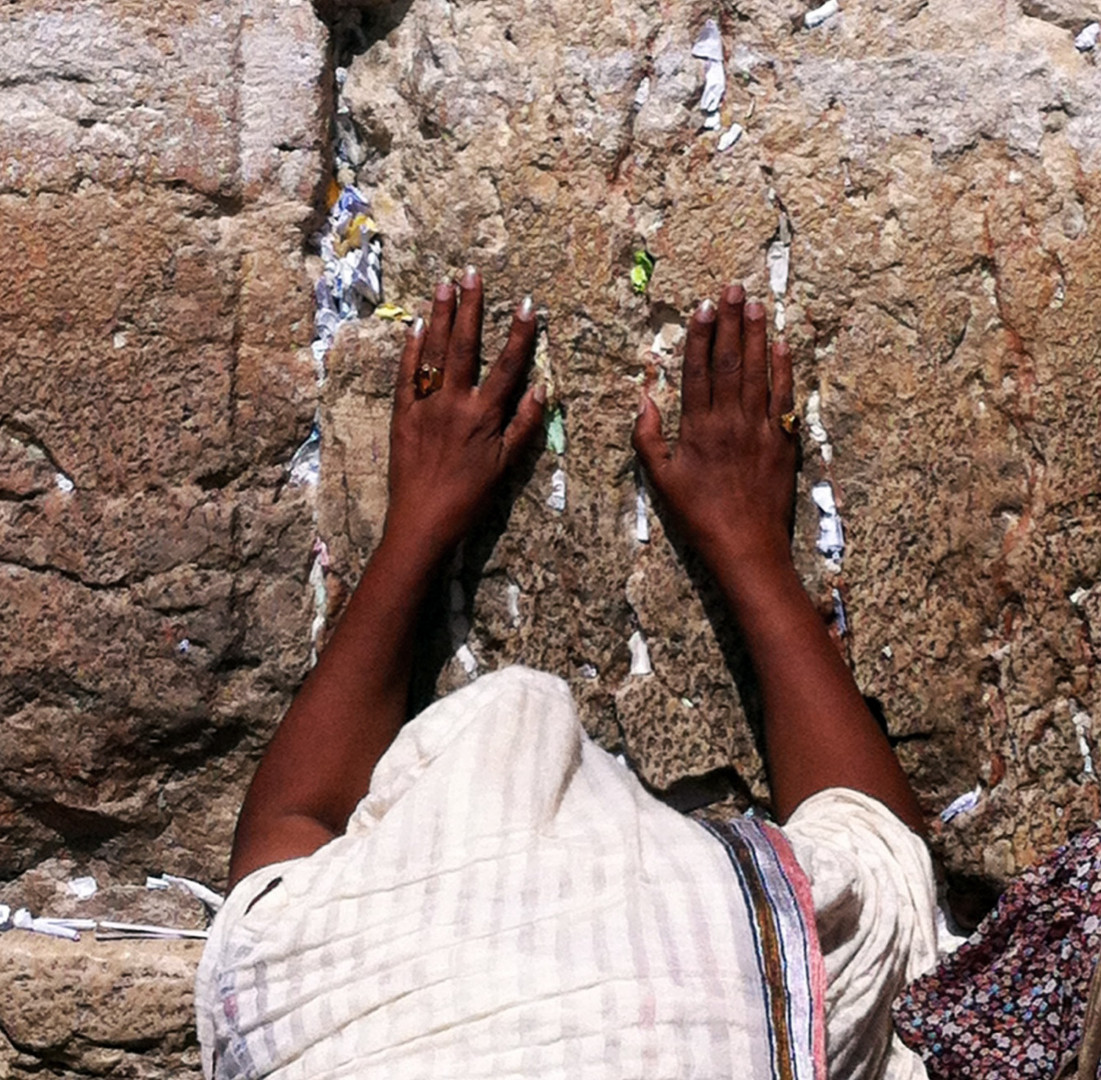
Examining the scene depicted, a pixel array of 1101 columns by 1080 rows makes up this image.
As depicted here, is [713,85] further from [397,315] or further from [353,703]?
[353,703]

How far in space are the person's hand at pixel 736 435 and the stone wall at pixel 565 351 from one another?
52 mm

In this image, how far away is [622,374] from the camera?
2.01m

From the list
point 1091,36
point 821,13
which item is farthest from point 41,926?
point 1091,36

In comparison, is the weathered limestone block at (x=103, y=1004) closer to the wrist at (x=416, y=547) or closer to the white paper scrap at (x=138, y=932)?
the white paper scrap at (x=138, y=932)

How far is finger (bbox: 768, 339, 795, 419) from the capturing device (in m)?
1.95

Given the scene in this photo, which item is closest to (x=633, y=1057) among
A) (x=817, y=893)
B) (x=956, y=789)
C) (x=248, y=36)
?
(x=817, y=893)

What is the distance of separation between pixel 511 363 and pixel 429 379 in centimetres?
11

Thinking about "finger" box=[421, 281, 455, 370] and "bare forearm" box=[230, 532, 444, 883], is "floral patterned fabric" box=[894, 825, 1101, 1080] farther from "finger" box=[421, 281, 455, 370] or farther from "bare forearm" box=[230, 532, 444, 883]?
"finger" box=[421, 281, 455, 370]

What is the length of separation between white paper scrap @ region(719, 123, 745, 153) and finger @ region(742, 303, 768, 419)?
0.21 metres

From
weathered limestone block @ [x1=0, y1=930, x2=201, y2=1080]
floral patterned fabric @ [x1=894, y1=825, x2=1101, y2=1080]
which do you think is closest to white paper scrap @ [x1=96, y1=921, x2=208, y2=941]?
weathered limestone block @ [x1=0, y1=930, x2=201, y2=1080]

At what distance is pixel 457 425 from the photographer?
78.2 inches

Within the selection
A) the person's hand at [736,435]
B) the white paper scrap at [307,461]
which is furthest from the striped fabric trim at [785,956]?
the white paper scrap at [307,461]

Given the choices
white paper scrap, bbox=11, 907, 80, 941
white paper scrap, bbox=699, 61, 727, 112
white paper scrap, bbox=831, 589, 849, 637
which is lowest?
white paper scrap, bbox=11, 907, 80, 941

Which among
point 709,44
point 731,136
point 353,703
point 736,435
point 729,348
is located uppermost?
point 709,44
